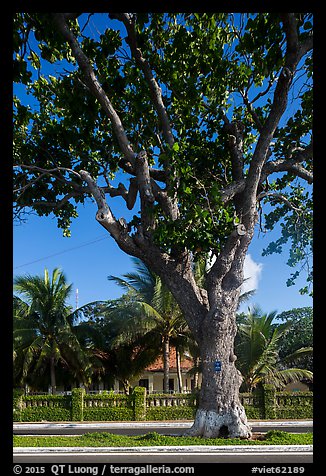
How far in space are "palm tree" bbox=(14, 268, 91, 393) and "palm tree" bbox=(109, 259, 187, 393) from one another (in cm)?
260

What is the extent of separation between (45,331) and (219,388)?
16689mm

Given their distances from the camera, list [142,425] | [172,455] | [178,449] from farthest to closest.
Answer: [142,425]
[178,449]
[172,455]

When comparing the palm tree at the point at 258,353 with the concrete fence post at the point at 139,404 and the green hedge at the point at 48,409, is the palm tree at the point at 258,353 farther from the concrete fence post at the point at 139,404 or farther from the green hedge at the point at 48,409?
the green hedge at the point at 48,409

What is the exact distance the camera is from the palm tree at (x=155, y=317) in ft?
80.4

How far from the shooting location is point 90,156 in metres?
15.0

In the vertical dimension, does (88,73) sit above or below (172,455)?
above

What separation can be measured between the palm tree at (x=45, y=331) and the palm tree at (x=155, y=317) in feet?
8.53

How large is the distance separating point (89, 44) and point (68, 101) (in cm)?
155

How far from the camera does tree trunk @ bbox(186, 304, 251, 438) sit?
34.9 ft

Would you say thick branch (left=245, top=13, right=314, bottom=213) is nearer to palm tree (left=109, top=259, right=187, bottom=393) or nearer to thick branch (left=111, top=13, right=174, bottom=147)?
thick branch (left=111, top=13, right=174, bottom=147)

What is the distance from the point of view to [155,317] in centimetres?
2436

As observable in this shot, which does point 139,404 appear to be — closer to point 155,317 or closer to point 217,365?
point 155,317

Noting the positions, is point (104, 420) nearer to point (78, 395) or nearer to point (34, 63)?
point (78, 395)

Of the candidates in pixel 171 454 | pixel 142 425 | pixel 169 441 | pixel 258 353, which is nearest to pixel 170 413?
pixel 142 425
